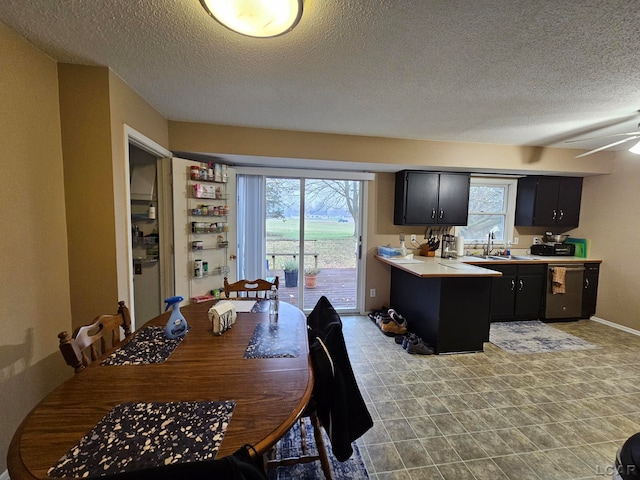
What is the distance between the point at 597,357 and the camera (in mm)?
2891

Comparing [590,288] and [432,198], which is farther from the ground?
[432,198]

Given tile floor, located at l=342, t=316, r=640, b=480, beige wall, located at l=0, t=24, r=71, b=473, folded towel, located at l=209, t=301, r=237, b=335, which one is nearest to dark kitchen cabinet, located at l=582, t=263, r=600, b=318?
tile floor, located at l=342, t=316, r=640, b=480

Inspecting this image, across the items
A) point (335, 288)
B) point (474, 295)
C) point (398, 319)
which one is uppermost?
point (474, 295)

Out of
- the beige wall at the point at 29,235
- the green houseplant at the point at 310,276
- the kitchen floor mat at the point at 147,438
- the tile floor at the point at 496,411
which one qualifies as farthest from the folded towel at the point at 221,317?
the green houseplant at the point at 310,276

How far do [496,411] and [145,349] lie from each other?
237 centimetres

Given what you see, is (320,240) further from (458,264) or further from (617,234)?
(617,234)

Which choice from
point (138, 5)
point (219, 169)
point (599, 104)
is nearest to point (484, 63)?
point (599, 104)

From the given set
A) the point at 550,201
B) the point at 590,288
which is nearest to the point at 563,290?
the point at 590,288

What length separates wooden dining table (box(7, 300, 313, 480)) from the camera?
80 cm

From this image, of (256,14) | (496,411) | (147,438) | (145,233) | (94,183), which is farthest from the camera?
(145,233)

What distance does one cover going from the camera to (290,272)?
3908 mm

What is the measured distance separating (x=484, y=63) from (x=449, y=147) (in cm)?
182

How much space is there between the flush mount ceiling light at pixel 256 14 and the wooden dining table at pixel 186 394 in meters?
1.48

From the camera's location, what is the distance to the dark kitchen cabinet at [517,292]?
374cm
